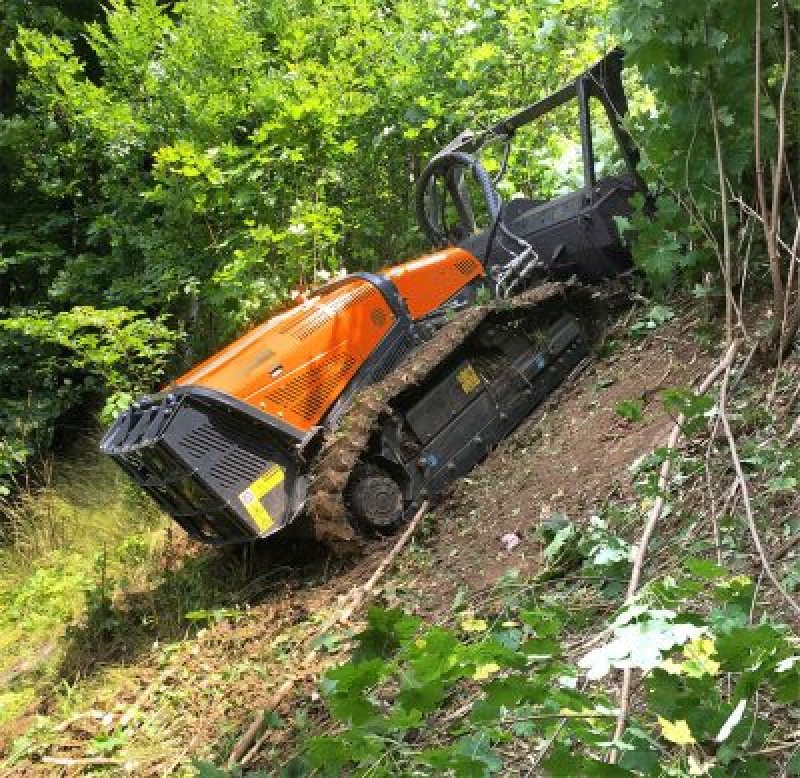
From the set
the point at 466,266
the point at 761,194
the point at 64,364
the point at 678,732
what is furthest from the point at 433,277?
the point at 64,364

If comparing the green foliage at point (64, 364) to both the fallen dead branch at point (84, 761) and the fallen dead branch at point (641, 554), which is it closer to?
the fallen dead branch at point (84, 761)

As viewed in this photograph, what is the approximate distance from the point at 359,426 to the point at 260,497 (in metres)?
0.62

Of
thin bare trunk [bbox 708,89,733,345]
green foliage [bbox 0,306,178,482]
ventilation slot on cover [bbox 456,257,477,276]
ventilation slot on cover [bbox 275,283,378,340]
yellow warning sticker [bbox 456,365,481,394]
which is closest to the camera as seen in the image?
thin bare trunk [bbox 708,89,733,345]

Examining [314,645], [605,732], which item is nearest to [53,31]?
[314,645]

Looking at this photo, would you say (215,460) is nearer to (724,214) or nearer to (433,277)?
(433,277)

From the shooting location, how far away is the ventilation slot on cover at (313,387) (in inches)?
198

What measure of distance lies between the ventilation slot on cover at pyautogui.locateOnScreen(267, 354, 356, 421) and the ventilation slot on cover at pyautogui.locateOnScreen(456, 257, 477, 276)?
Answer: 3.93 feet

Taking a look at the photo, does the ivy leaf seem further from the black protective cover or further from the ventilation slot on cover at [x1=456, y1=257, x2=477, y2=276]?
the ventilation slot on cover at [x1=456, y1=257, x2=477, y2=276]

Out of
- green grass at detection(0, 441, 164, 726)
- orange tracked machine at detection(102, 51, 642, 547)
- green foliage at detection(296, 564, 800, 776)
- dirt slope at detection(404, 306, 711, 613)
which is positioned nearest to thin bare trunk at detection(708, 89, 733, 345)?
dirt slope at detection(404, 306, 711, 613)

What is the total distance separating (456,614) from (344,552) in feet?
4.60

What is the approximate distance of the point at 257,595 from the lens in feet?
16.8

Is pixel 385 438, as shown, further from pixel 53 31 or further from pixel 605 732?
pixel 53 31

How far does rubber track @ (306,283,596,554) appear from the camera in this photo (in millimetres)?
4777

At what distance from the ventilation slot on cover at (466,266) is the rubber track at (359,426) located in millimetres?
579
